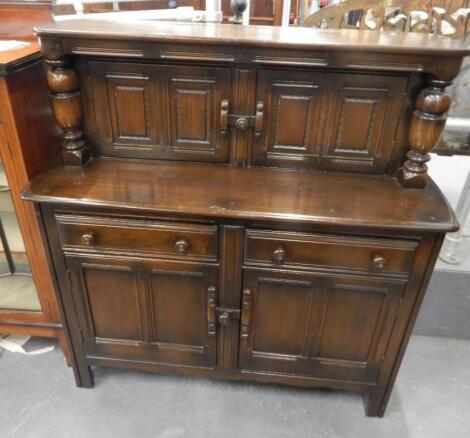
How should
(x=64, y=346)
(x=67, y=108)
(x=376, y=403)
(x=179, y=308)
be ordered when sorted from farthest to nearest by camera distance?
(x=64, y=346) → (x=376, y=403) → (x=179, y=308) → (x=67, y=108)

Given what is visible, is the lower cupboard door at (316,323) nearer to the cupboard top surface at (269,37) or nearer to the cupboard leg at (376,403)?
the cupboard leg at (376,403)

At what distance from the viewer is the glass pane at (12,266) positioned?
146 cm

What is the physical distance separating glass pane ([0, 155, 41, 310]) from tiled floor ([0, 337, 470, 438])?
0.27 metres

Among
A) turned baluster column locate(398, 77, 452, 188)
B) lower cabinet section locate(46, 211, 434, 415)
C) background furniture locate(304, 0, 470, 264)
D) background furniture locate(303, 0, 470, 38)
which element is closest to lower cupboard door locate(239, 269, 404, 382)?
lower cabinet section locate(46, 211, 434, 415)

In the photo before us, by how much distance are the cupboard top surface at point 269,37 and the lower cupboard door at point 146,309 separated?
2.09 ft

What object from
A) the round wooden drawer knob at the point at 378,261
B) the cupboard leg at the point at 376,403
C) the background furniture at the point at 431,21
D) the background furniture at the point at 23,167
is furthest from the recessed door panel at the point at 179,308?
the background furniture at the point at 431,21

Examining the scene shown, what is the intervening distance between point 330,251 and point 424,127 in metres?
0.43

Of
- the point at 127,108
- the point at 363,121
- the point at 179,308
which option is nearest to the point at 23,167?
the point at 127,108

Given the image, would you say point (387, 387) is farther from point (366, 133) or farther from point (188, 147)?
point (188, 147)

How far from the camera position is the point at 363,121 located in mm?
1276

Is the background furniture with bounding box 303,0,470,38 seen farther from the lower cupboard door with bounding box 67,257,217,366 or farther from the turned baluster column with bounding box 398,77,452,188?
the lower cupboard door with bounding box 67,257,217,366

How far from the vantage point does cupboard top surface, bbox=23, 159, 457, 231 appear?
1134 mm

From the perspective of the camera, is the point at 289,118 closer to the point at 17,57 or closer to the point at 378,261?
the point at 378,261

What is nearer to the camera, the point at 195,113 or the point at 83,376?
the point at 195,113
